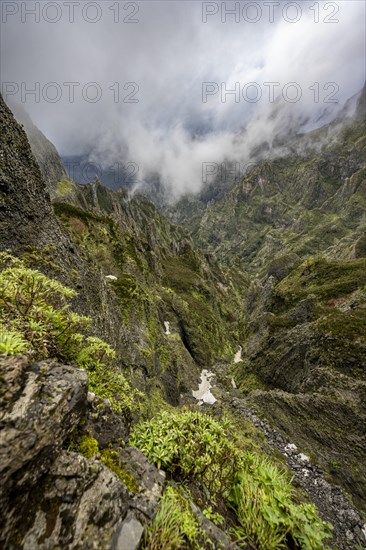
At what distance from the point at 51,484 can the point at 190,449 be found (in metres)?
3.14

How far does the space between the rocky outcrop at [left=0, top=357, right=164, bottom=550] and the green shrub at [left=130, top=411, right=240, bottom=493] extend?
1.03m

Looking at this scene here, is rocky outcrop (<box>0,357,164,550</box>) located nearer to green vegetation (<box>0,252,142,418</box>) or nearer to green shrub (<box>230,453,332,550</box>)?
green vegetation (<box>0,252,142,418</box>)

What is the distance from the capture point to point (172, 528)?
369 cm

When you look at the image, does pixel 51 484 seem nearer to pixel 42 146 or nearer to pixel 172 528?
pixel 172 528

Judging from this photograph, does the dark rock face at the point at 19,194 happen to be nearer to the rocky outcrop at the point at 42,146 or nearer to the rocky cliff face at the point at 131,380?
the rocky cliff face at the point at 131,380

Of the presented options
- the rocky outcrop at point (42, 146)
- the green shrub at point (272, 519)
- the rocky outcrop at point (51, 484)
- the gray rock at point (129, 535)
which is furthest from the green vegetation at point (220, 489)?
the rocky outcrop at point (42, 146)

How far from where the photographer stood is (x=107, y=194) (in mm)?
133625

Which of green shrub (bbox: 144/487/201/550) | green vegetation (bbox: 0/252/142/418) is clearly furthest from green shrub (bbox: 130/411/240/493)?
green vegetation (bbox: 0/252/142/418)

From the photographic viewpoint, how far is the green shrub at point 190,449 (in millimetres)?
5262

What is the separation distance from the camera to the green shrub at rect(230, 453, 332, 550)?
441 cm

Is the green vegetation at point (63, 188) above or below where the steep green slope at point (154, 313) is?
above

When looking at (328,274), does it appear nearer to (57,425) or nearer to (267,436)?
(267,436)

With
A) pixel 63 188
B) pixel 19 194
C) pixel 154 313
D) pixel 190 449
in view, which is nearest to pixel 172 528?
pixel 190 449

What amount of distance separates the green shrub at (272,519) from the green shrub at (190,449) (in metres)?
0.51
